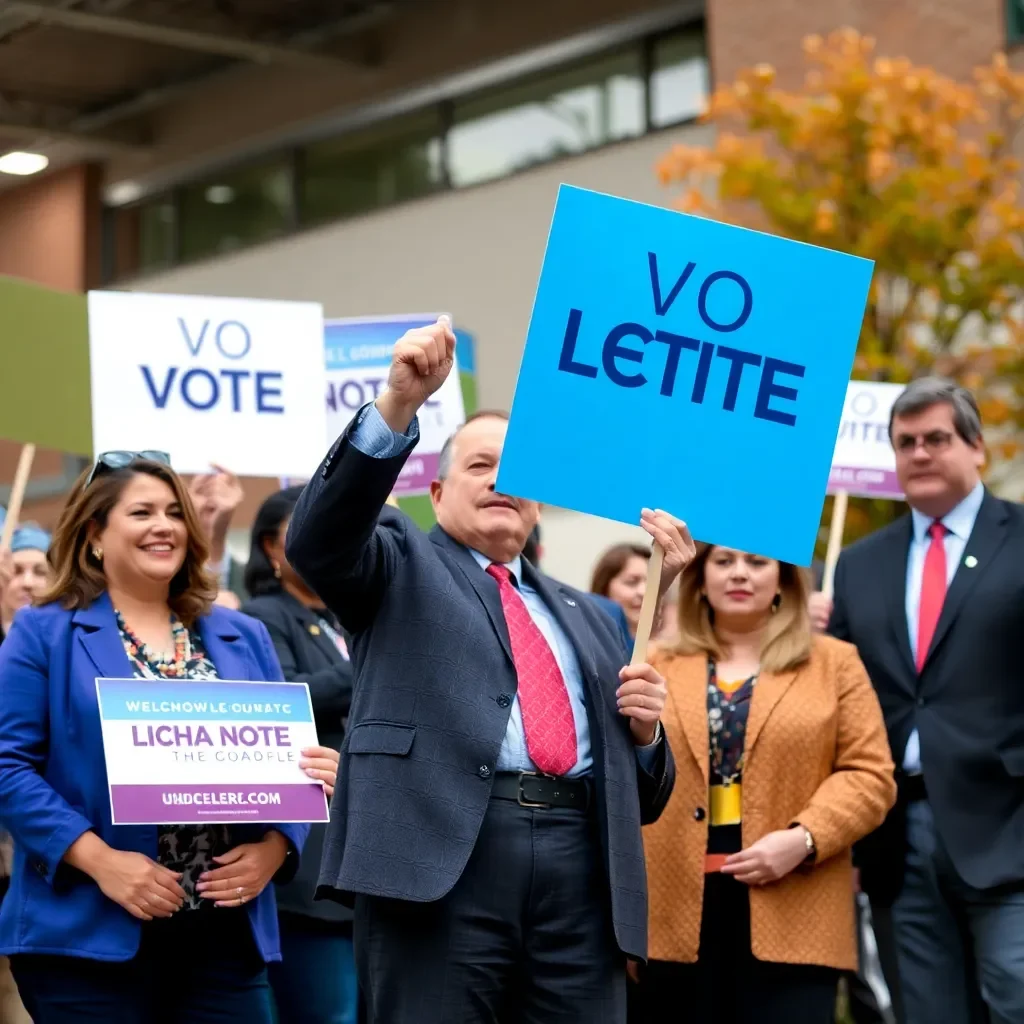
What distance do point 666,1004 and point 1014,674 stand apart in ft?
4.41

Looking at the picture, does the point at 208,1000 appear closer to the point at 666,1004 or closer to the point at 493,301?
the point at 666,1004

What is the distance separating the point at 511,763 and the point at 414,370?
0.84 m

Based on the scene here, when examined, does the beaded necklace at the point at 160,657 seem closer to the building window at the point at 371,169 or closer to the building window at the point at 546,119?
the building window at the point at 546,119

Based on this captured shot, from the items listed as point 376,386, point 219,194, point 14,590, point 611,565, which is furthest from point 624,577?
point 219,194

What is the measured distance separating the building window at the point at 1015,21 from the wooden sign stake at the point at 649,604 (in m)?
9.90

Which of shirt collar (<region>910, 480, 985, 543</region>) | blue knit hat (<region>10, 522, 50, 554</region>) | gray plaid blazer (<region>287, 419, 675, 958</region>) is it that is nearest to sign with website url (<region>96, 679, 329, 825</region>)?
gray plaid blazer (<region>287, 419, 675, 958</region>)

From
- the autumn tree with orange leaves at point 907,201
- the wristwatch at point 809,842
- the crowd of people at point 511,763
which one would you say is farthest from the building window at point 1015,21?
the wristwatch at point 809,842

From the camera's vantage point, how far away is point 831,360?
4195 millimetres

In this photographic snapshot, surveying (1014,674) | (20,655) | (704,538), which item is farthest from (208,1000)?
(1014,674)

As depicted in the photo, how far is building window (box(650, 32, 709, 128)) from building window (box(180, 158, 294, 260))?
15.0 feet

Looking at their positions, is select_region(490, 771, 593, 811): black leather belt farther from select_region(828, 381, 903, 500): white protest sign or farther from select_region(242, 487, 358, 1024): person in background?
Result: select_region(828, 381, 903, 500): white protest sign

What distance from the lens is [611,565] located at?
24.5ft

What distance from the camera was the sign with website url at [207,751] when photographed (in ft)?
→ 13.5

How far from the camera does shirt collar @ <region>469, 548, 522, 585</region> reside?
4.12m
